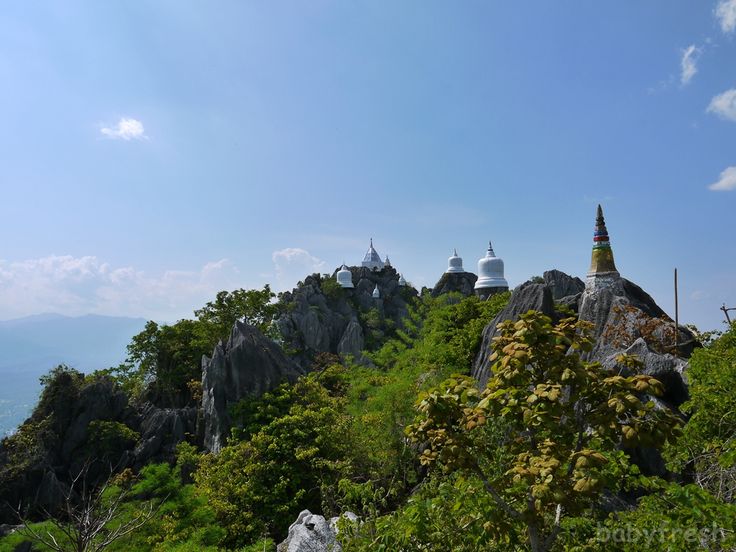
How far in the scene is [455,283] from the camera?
5512 centimetres

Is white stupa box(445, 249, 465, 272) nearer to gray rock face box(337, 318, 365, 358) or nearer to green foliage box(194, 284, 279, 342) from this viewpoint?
gray rock face box(337, 318, 365, 358)

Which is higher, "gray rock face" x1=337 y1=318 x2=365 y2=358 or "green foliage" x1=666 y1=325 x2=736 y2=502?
"gray rock face" x1=337 y1=318 x2=365 y2=358

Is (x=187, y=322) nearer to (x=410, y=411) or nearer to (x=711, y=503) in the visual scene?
(x=410, y=411)

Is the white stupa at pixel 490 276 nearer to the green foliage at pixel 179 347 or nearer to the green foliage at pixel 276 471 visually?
the green foliage at pixel 179 347

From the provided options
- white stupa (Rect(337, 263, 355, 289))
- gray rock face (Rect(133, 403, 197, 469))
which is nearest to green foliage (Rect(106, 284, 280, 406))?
gray rock face (Rect(133, 403, 197, 469))

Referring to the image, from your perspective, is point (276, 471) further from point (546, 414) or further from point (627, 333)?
point (546, 414)

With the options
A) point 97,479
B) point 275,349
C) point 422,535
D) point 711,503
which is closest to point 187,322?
point 97,479

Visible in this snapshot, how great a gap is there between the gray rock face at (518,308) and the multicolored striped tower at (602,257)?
2527 mm

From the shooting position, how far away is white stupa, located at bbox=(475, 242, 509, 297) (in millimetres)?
37062

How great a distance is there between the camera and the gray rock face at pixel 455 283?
54.2 meters

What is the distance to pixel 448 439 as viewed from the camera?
4.44 meters

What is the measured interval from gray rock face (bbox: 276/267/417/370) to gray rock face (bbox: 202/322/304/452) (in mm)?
21297

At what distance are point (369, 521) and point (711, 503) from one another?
454cm

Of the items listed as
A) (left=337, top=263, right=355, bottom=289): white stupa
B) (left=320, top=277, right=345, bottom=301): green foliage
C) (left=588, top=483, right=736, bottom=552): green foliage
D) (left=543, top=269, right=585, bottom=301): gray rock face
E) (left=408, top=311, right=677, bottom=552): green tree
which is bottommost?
(left=588, top=483, right=736, bottom=552): green foliage
